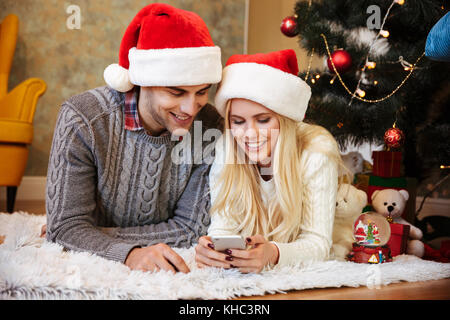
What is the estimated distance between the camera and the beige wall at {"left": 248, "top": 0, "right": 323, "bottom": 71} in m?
3.37

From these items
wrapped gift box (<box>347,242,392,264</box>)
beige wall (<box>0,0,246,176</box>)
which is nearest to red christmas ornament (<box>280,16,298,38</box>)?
wrapped gift box (<box>347,242,392,264</box>)

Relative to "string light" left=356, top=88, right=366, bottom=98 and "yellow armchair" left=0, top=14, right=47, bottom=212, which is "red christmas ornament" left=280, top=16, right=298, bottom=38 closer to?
"string light" left=356, top=88, right=366, bottom=98

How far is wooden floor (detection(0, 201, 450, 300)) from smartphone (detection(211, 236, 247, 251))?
0.12m

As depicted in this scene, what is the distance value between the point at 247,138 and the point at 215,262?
0.36 m

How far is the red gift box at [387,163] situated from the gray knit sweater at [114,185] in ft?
2.02

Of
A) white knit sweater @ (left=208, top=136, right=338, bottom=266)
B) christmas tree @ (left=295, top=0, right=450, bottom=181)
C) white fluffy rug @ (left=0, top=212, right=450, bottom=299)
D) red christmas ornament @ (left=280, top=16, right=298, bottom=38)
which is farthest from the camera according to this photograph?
red christmas ornament @ (left=280, top=16, right=298, bottom=38)

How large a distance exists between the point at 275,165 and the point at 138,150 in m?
0.41

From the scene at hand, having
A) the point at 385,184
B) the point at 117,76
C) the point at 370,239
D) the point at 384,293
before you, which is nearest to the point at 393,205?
the point at 385,184

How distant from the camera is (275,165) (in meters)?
1.28

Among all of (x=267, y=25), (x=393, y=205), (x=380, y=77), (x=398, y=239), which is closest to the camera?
(x=398, y=239)

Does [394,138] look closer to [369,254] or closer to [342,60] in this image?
[342,60]

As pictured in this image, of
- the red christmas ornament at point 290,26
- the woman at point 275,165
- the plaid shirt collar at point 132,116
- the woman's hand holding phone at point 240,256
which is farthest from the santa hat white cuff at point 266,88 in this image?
the red christmas ornament at point 290,26

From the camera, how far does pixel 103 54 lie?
312 cm

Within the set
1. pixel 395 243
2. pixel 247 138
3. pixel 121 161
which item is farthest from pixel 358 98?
pixel 121 161
